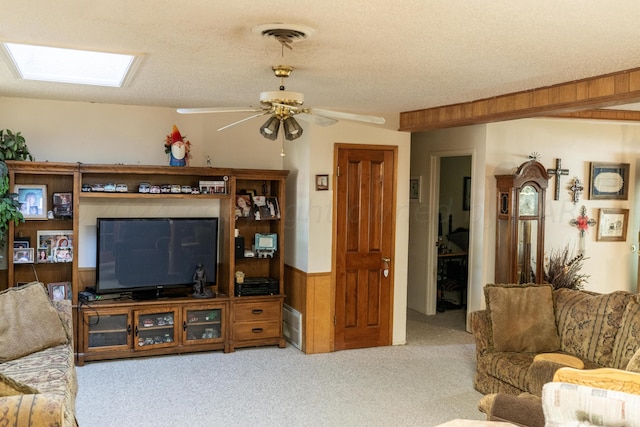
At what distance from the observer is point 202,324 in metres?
5.55

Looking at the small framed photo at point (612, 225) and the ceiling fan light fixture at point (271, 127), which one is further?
the small framed photo at point (612, 225)

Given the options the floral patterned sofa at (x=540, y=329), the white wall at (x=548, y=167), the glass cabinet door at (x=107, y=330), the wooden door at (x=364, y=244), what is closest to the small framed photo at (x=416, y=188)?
the white wall at (x=548, y=167)

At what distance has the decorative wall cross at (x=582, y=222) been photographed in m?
6.75

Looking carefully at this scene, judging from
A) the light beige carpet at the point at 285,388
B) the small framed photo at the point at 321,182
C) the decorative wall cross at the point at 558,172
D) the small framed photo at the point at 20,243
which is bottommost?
the light beige carpet at the point at 285,388

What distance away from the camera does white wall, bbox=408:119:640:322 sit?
6414 millimetres

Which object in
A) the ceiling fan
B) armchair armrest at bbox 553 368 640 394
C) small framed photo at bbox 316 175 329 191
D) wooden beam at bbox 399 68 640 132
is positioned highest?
wooden beam at bbox 399 68 640 132

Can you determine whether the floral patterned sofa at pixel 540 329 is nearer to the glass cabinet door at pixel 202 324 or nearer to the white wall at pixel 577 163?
the white wall at pixel 577 163

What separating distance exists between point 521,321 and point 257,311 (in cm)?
249

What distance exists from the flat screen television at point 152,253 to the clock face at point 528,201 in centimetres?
319

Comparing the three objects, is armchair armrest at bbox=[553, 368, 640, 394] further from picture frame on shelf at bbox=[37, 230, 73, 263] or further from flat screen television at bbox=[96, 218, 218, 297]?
picture frame on shelf at bbox=[37, 230, 73, 263]

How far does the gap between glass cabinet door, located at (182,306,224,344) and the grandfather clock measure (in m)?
3.02

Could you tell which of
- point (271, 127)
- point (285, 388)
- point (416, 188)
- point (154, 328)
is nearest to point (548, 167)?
point (416, 188)

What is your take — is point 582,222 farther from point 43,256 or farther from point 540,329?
point 43,256

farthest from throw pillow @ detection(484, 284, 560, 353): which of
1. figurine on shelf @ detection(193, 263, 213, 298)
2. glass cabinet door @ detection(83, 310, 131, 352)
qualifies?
glass cabinet door @ detection(83, 310, 131, 352)
